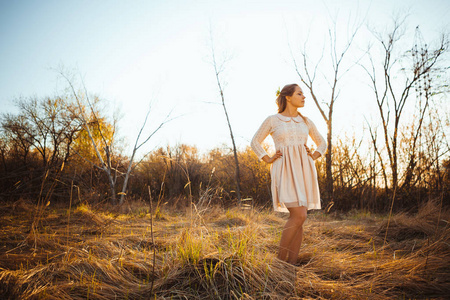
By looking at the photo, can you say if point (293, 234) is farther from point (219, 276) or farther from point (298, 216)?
point (219, 276)

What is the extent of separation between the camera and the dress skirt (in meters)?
2.22

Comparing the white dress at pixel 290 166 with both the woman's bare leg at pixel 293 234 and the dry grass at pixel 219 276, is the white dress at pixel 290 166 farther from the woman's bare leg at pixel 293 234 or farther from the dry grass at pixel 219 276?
the dry grass at pixel 219 276

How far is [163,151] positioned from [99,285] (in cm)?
1209

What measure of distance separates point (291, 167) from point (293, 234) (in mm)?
573

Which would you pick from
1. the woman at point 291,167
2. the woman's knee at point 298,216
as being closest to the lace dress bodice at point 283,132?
the woman at point 291,167

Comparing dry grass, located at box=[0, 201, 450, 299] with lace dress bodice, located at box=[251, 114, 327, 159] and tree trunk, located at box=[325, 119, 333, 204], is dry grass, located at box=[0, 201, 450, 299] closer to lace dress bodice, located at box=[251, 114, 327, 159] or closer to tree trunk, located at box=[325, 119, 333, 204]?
lace dress bodice, located at box=[251, 114, 327, 159]

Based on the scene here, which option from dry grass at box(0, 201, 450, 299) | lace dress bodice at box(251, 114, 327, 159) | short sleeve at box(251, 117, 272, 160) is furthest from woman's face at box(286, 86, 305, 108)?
dry grass at box(0, 201, 450, 299)

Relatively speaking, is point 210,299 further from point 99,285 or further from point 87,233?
point 87,233

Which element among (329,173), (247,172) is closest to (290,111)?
(329,173)

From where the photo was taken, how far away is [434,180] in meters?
7.08

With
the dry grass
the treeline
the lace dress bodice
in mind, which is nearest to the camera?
the dry grass

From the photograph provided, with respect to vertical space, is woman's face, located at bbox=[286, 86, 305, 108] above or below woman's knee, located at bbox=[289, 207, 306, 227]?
above

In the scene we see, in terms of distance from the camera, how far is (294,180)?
7.41ft

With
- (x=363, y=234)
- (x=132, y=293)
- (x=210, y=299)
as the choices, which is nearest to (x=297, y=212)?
(x=210, y=299)
